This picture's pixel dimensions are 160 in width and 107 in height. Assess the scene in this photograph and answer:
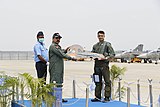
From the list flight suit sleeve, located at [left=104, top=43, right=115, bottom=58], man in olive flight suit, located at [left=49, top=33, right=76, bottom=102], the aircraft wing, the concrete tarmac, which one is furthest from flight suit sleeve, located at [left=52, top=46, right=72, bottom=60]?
flight suit sleeve, located at [left=104, top=43, right=115, bottom=58]

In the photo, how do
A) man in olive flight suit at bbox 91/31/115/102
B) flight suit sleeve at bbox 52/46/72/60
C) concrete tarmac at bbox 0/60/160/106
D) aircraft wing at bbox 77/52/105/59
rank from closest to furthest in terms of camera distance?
flight suit sleeve at bbox 52/46/72/60 → aircraft wing at bbox 77/52/105/59 → man in olive flight suit at bbox 91/31/115/102 → concrete tarmac at bbox 0/60/160/106

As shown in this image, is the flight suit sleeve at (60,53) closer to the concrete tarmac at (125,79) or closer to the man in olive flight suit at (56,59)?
the man in olive flight suit at (56,59)

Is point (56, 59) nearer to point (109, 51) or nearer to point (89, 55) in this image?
point (89, 55)

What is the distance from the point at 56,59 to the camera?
783 centimetres

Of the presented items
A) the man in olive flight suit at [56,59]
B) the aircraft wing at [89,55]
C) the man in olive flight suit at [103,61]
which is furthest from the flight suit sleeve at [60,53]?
the man in olive flight suit at [103,61]

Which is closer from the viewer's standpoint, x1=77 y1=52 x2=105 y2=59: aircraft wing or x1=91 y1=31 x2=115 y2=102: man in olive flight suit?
x1=77 y1=52 x2=105 y2=59: aircraft wing

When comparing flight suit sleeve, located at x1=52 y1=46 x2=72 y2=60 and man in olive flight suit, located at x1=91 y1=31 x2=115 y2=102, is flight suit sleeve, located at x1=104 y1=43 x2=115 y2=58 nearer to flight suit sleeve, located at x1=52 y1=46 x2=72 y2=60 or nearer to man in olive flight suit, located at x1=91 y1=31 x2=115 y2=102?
man in olive flight suit, located at x1=91 y1=31 x2=115 y2=102

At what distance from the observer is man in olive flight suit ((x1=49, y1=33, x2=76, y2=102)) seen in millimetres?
7723

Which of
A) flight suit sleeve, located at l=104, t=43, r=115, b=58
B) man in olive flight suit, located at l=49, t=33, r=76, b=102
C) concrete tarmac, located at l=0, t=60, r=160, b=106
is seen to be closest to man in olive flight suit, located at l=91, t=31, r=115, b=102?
flight suit sleeve, located at l=104, t=43, r=115, b=58

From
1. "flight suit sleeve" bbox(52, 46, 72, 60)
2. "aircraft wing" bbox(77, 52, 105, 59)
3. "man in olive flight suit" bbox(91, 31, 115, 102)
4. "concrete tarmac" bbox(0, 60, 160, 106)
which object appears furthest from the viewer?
"concrete tarmac" bbox(0, 60, 160, 106)

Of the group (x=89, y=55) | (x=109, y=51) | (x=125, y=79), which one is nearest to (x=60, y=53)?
(x=89, y=55)

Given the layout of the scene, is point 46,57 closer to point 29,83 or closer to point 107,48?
point 107,48

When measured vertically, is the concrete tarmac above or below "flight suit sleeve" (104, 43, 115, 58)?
below

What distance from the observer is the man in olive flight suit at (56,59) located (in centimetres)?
772
